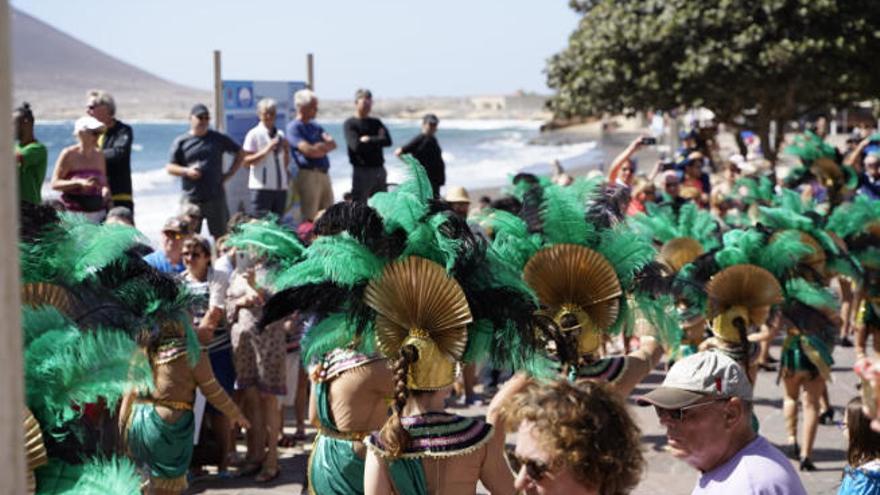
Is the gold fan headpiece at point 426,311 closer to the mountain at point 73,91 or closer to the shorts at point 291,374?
the shorts at point 291,374

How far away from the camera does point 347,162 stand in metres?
56.0

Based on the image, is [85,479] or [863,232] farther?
[863,232]

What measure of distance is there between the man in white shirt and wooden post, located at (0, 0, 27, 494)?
9972 millimetres

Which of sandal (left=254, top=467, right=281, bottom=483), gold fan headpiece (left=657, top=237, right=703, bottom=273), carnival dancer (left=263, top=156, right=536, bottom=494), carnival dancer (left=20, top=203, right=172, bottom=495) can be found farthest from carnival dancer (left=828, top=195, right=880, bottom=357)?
carnival dancer (left=20, top=203, right=172, bottom=495)

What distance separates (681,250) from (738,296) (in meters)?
0.76

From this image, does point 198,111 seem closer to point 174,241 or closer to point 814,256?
point 174,241

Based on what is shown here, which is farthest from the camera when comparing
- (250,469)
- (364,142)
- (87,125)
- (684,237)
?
(364,142)

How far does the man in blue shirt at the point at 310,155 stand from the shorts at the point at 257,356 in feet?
12.8

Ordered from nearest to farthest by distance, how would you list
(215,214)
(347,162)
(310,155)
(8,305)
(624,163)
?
1. (8,305)
2. (624,163)
3. (215,214)
4. (310,155)
5. (347,162)

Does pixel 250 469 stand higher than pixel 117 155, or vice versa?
pixel 117 155

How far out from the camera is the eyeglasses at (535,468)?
3.32 m

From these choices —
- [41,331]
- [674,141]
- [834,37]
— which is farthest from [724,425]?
[674,141]

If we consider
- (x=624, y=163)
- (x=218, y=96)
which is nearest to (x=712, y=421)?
(x=624, y=163)

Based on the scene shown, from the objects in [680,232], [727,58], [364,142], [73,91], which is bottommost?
[73,91]
